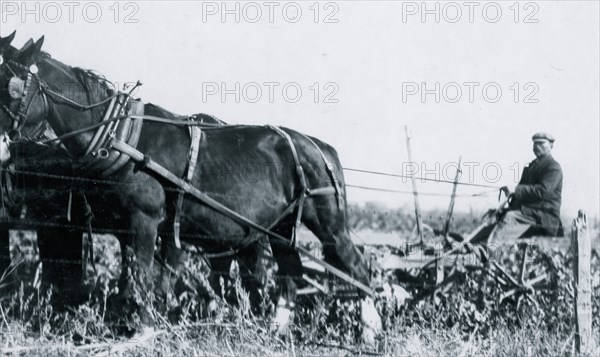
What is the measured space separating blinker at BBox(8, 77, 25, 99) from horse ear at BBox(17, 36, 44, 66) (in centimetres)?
17

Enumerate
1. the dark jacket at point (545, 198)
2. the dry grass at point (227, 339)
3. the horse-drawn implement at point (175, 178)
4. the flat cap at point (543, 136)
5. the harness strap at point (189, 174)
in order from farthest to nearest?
1. the flat cap at point (543, 136)
2. the dark jacket at point (545, 198)
3. the harness strap at point (189, 174)
4. the horse-drawn implement at point (175, 178)
5. the dry grass at point (227, 339)

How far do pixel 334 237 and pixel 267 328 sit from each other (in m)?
1.60

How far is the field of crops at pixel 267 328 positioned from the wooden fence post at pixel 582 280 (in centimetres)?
13

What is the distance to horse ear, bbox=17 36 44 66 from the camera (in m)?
5.44

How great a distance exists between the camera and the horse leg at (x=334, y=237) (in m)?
7.03

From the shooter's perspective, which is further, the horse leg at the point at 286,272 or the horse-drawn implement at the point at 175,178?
the horse leg at the point at 286,272

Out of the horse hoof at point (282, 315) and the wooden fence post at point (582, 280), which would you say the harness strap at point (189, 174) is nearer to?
the horse hoof at point (282, 315)

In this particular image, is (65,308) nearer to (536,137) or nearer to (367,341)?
(367,341)

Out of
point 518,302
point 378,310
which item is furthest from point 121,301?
point 518,302

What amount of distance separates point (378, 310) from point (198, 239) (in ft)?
5.69

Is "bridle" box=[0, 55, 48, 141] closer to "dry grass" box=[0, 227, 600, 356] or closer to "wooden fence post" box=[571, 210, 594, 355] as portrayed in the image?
"dry grass" box=[0, 227, 600, 356]

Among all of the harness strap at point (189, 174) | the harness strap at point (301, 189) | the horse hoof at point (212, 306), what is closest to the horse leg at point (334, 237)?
the harness strap at point (301, 189)

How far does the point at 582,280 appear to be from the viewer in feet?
17.7

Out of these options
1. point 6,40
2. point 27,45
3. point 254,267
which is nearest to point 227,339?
point 254,267
